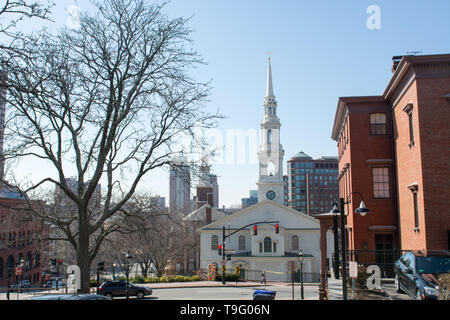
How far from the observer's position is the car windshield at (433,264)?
15.7 m

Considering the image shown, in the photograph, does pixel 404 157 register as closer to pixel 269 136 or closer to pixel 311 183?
pixel 269 136

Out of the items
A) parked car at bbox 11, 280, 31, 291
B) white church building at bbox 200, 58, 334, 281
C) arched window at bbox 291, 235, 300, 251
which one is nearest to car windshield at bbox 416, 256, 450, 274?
parked car at bbox 11, 280, 31, 291

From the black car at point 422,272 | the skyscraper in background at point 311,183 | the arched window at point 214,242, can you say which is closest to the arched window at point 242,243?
the arched window at point 214,242

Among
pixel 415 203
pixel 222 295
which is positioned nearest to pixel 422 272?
pixel 415 203

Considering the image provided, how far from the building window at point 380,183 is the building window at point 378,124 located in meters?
2.49

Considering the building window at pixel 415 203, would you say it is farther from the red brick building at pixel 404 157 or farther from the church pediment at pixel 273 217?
the church pediment at pixel 273 217

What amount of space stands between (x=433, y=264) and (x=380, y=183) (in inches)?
549

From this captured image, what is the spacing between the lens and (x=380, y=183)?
29.4 m
